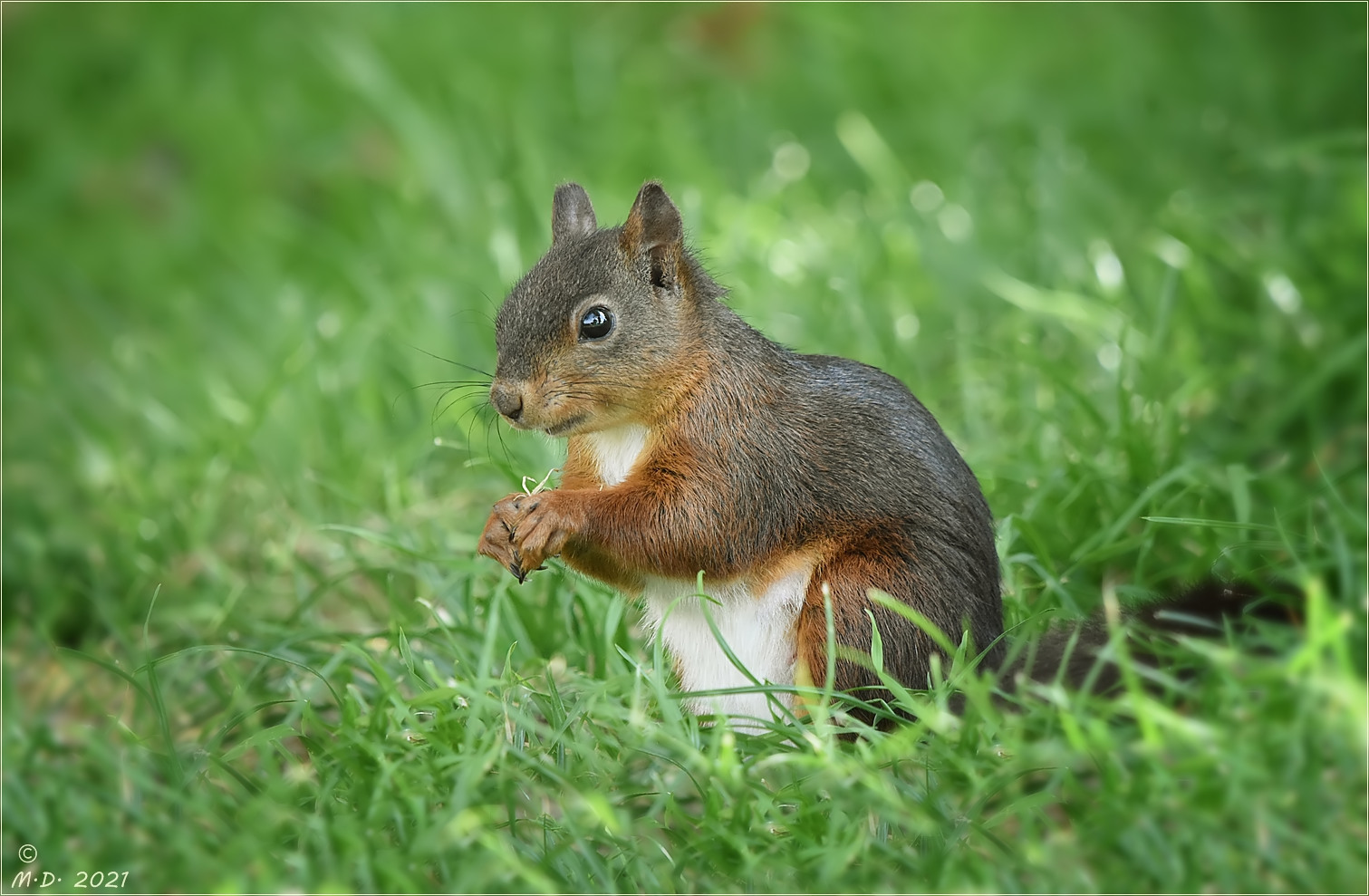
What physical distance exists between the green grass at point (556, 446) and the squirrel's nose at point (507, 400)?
48 cm

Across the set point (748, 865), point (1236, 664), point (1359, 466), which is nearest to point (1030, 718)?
point (1236, 664)

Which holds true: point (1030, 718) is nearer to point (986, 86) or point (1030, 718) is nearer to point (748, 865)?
point (748, 865)

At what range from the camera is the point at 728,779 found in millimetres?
2428

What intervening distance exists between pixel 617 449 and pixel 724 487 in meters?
0.30

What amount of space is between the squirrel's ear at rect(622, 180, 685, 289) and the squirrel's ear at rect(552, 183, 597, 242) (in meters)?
0.25

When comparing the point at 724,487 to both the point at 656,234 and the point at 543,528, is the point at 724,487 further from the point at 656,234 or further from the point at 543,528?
the point at 656,234

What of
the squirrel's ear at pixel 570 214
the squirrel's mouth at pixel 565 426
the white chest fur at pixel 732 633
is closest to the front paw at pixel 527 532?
the squirrel's mouth at pixel 565 426

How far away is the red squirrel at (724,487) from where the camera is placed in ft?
8.91

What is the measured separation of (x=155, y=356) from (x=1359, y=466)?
4.14m


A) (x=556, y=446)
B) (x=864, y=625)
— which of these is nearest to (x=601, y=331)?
(x=556, y=446)

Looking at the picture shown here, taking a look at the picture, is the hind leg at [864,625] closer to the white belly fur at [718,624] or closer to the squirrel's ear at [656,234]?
the white belly fur at [718,624]

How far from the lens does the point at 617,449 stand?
9.66ft

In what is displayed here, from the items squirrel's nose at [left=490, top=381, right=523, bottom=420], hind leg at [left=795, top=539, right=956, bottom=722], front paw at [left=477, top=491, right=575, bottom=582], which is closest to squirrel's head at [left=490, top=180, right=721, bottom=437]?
squirrel's nose at [left=490, top=381, right=523, bottom=420]

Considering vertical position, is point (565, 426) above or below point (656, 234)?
below
